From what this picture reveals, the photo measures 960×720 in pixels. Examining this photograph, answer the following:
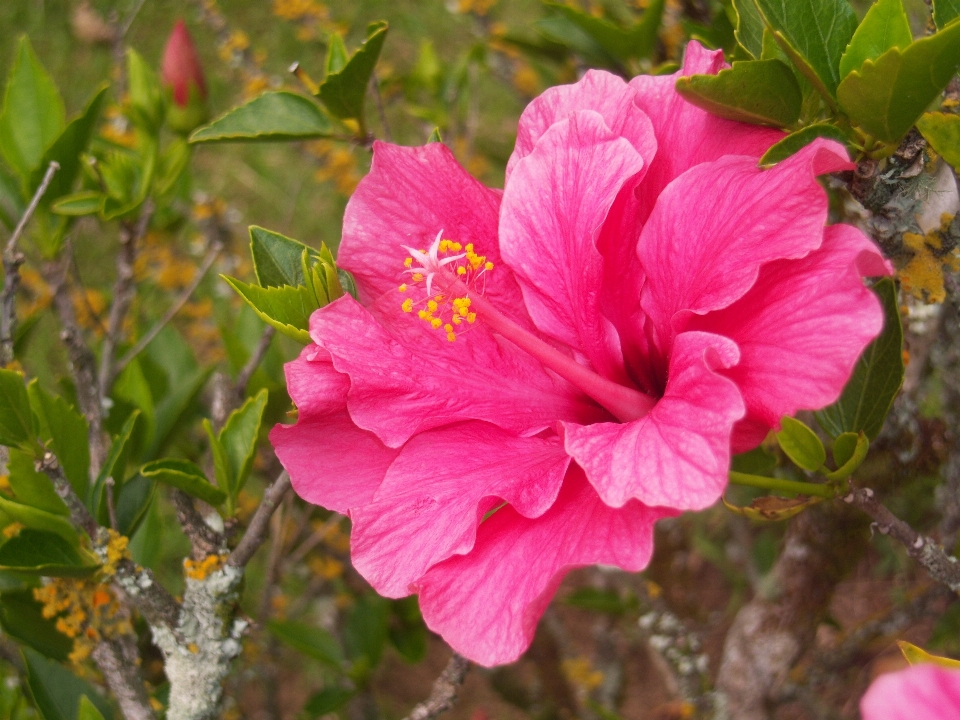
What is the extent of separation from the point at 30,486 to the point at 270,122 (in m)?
0.71

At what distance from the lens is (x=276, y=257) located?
1.24 m

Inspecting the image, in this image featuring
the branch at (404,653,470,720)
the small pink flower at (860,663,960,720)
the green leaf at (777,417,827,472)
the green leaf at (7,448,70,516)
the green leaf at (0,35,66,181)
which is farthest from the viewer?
the green leaf at (0,35,66,181)

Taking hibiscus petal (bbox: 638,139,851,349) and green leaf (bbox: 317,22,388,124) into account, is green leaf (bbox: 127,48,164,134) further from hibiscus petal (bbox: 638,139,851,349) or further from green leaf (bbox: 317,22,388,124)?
hibiscus petal (bbox: 638,139,851,349)

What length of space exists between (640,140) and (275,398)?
0.98 metres

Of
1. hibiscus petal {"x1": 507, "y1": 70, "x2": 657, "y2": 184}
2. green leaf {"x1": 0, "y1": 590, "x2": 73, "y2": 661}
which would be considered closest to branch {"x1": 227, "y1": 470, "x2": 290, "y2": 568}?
green leaf {"x1": 0, "y1": 590, "x2": 73, "y2": 661}

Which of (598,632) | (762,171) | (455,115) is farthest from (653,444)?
(598,632)

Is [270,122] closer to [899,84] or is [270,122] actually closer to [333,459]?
[333,459]

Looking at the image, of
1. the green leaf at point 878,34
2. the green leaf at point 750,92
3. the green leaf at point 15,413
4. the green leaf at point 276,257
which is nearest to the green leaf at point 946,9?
the green leaf at point 878,34

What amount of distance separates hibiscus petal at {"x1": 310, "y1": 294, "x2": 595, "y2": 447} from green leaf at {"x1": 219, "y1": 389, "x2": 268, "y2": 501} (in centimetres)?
26

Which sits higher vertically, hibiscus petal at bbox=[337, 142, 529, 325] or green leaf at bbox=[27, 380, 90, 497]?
hibiscus petal at bbox=[337, 142, 529, 325]

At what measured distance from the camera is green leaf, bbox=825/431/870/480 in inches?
42.4

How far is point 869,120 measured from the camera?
3.37 ft

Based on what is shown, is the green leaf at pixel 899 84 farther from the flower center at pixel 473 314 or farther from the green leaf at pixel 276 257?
the green leaf at pixel 276 257

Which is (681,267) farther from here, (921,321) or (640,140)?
(921,321)
